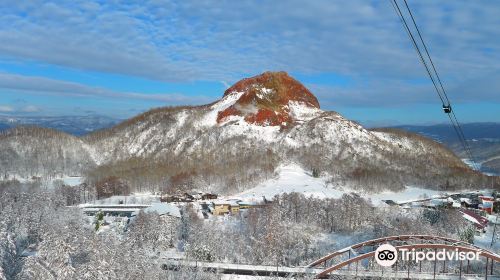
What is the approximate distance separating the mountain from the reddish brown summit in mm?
392

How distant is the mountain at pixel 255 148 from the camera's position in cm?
12412

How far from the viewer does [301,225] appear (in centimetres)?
7556

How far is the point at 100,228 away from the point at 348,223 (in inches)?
1699

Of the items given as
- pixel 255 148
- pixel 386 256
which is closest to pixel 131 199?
pixel 255 148

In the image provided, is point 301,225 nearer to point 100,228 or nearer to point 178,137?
point 100,228

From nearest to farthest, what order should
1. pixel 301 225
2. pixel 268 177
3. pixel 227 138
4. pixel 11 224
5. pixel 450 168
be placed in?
pixel 11 224, pixel 301 225, pixel 268 177, pixel 450 168, pixel 227 138

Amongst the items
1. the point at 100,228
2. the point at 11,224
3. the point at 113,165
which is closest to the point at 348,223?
the point at 100,228

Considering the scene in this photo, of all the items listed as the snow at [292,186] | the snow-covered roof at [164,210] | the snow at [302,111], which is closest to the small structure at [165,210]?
the snow-covered roof at [164,210]

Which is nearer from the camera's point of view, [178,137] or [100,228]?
[100,228]

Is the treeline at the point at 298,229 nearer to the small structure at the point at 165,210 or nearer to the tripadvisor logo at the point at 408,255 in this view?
the small structure at the point at 165,210

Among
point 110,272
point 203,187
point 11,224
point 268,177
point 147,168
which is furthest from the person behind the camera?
point 147,168

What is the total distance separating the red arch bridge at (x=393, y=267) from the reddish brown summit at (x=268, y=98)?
111m

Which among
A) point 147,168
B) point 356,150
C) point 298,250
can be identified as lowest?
point 298,250

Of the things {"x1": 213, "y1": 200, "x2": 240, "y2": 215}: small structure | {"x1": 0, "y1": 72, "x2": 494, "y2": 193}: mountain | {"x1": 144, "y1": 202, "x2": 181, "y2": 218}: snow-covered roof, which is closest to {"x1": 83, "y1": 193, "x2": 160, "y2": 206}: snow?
{"x1": 0, "y1": 72, "x2": 494, "y2": 193}: mountain
